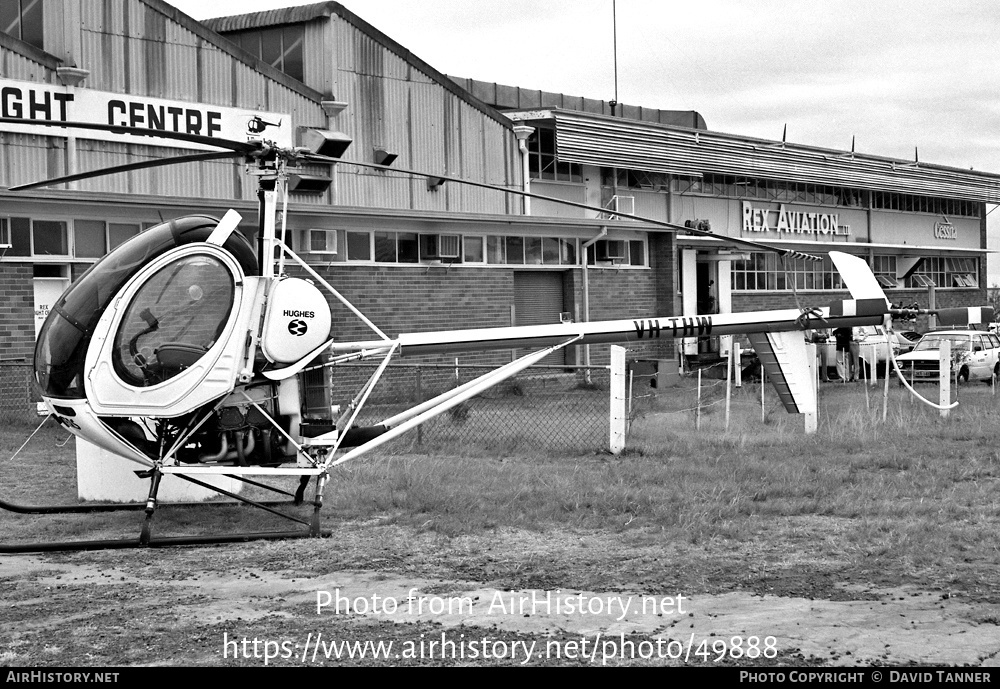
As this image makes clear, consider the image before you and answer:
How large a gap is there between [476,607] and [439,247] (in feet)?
58.3

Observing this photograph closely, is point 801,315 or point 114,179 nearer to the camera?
point 801,315

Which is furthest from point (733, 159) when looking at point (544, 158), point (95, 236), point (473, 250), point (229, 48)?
point (95, 236)

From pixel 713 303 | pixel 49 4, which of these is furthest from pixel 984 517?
pixel 713 303

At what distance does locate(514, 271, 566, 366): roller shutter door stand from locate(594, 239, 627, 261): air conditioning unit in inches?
57.5

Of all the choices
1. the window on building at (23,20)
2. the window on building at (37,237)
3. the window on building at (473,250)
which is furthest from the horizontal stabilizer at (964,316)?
the window on building at (23,20)

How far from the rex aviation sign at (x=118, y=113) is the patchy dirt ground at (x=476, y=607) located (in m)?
12.2

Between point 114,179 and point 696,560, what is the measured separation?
16566 millimetres

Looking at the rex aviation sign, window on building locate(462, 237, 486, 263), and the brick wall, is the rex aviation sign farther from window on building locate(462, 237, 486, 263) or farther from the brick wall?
window on building locate(462, 237, 486, 263)

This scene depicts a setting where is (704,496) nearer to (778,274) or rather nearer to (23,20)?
(23,20)

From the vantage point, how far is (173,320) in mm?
8695

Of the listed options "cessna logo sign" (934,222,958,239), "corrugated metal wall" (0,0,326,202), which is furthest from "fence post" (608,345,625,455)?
"cessna logo sign" (934,222,958,239)

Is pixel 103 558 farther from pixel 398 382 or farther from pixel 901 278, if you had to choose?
pixel 901 278

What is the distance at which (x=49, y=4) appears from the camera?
2062 centimetres

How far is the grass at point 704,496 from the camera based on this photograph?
26.8 ft
